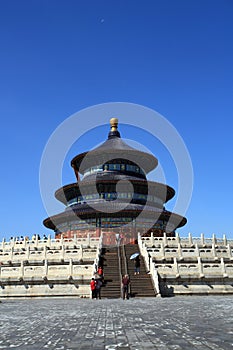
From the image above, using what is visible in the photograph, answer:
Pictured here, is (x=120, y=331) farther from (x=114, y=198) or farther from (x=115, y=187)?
(x=115, y=187)

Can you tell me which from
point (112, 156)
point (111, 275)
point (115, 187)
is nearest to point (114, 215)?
point (115, 187)

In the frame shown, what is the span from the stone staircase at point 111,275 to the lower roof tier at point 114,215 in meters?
16.0

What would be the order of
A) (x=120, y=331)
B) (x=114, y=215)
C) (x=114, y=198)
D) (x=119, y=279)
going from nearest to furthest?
(x=120, y=331) → (x=119, y=279) → (x=114, y=215) → (x=114, y=198)

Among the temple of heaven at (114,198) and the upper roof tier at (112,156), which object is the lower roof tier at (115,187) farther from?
the upper roof tier at (112,156)

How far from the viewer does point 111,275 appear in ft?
80.0

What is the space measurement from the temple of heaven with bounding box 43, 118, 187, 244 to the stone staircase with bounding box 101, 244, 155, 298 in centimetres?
1276

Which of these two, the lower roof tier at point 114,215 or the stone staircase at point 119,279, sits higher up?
the lower roof tier at point 114,215

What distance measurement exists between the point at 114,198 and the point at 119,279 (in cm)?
2688

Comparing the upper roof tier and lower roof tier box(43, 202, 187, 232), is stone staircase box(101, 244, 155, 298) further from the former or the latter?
the upper roof tier

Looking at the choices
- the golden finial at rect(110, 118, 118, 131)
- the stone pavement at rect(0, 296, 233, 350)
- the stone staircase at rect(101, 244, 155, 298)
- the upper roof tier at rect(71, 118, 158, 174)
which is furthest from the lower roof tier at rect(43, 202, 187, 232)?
the stone pavement at rect(0, 296, 233, 350)

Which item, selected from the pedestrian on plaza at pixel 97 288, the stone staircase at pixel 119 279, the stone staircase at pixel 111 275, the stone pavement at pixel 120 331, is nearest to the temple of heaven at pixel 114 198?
the stone staircase at pixel 111 275

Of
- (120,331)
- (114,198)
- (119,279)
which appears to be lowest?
(120,331)

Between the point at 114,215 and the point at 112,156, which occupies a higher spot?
the point at 112,156

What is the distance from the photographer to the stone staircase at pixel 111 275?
859 inches
